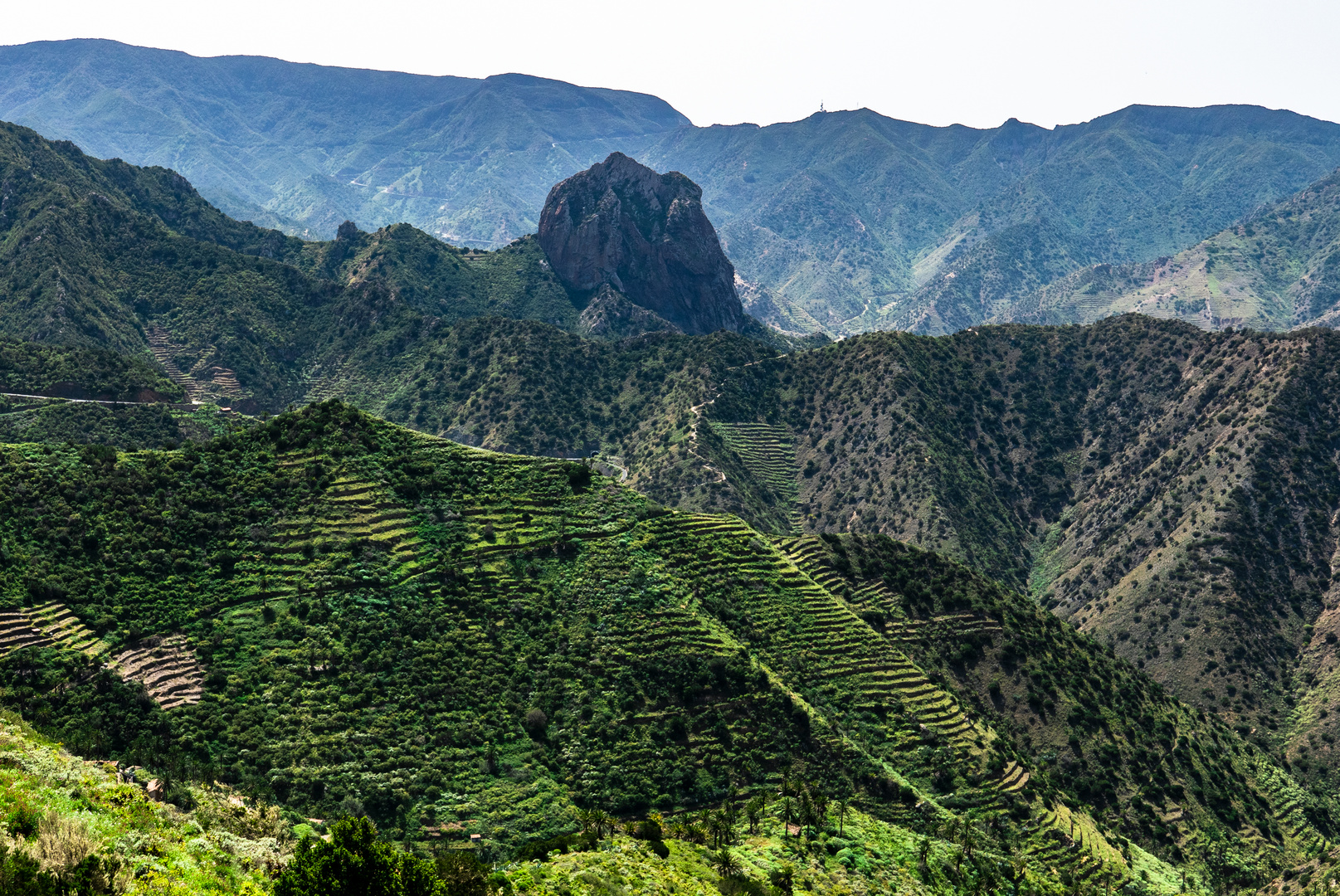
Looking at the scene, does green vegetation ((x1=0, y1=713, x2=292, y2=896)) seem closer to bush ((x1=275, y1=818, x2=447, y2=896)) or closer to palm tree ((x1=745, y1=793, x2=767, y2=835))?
bush ((x1=275, y1=818, x2=447, y2=896))

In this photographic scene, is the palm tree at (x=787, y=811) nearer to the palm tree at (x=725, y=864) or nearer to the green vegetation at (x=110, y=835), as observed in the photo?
the palm tree at (x=725, y=864)

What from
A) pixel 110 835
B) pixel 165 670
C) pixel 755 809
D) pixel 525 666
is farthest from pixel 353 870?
pixel 525 666

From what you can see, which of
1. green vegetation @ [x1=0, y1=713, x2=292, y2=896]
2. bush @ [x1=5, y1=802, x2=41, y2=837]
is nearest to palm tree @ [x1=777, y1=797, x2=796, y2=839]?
green vegetation @ [x1=0, y1=713, x2=292, y2=896]

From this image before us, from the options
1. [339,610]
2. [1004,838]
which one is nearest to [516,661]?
[339,610]

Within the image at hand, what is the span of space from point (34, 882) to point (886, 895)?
192ft

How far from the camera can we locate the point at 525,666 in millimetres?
93375

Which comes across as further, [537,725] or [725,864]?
[537,725]

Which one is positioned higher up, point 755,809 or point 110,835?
point 110,835

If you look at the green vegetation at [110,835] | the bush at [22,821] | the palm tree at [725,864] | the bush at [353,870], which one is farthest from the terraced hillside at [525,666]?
the bush at [22,821]

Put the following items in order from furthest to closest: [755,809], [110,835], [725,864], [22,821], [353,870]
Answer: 1. [755,809]
2. [725,864]
3. [353,870]
4. [110,835]
5. [22,821]

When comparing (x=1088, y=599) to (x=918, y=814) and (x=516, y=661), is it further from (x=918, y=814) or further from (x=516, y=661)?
(x=516, y=661)

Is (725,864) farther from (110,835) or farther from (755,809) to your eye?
(110,835)

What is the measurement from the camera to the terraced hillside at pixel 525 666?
80.0 m

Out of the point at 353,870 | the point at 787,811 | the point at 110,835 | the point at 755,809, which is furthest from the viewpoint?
the point at 755,809
